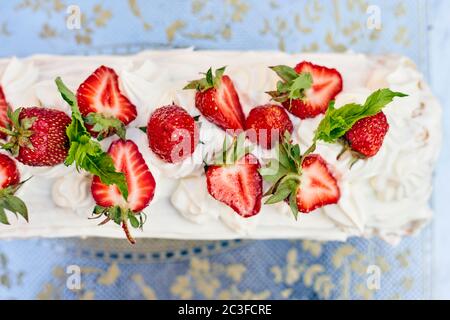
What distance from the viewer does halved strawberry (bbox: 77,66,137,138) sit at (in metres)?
1.64

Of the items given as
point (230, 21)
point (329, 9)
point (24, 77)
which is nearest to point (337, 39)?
point (329, 9)

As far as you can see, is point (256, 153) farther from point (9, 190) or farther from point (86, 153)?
point (9, 190)

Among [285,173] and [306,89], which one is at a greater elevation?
[306,89]

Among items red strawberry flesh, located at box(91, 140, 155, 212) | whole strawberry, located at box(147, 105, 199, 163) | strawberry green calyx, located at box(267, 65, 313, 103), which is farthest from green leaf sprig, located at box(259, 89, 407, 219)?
red strawberry flesh, located at box(91, 140, 155, 212)

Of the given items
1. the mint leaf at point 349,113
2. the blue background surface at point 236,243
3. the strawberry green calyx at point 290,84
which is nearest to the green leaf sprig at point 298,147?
the mint leaf at point 349,113

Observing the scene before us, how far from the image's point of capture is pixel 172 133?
1.58 metres

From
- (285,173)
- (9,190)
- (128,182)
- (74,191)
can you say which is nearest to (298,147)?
(285,173)

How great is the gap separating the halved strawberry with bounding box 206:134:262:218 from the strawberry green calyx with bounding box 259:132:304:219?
4 centimetres

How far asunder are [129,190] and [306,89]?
0.56 meters

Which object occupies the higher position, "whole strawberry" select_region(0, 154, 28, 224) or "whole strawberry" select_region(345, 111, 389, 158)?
"whole strawberry" select_region(345, 111, 389, 158)

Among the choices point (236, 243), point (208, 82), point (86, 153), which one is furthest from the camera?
point (236, 243)

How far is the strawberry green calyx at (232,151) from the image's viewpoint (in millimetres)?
1661

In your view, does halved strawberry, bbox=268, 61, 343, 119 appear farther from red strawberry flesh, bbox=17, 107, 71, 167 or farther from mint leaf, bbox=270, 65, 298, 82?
red strawberry flesh, bbox=17, 107, 71, 167
